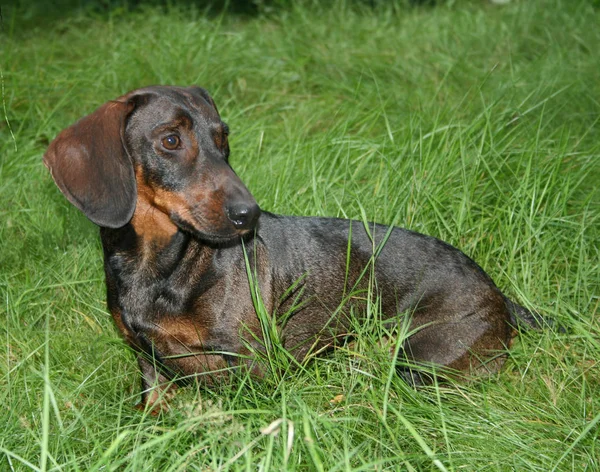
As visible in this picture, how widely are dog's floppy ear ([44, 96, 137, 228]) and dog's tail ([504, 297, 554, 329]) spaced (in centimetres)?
180

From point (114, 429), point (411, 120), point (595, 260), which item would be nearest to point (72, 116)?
point (411, 120)

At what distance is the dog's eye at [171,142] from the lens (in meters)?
2.79

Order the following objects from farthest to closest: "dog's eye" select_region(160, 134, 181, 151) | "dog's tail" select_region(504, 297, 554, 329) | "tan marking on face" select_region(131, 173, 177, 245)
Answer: "dog's tail" select_region(504, 297, 554, 329)
"tan marking on face" select_region(131, 173, 177, 245)
"dog's eye" select_region(160, 134, 181, 151)

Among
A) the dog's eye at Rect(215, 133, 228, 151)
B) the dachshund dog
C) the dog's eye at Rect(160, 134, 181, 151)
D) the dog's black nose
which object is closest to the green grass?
the dachshund dog

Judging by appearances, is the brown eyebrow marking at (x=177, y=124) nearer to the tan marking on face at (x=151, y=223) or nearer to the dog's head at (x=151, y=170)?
the dog's head at (x=151, y=170)

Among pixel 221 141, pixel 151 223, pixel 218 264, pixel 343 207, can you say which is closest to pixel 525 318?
pixel 343 207

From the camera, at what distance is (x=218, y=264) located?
301cm

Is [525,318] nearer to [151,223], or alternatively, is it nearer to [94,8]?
[151,223]

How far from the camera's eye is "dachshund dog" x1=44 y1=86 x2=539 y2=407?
109 inches

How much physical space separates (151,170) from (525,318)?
1853 mm

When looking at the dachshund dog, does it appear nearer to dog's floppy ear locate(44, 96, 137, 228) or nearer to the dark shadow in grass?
dog's floppy ear locate(44, 96, 137, 228)

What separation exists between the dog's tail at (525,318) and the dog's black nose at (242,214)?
140 cm

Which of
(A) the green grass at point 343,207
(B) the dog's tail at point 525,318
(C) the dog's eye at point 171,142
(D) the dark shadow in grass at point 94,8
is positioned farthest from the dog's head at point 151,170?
(D) the dark shadow in grass at point 94,8

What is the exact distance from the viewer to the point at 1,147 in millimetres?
4926
